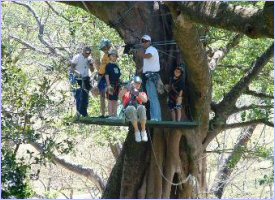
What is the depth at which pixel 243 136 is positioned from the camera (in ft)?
59.8

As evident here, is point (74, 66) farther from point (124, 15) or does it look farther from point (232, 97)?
point (232, 97)

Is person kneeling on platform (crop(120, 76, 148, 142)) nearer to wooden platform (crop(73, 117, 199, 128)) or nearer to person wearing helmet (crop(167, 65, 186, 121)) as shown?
wooden platform (crop(73, 117, 199, 128))

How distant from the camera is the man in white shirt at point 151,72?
8.68m

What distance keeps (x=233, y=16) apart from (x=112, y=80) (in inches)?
102

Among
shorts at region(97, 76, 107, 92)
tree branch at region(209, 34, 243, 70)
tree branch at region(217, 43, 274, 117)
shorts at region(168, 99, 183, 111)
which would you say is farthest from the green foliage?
tree branch at region(209, 34, 243, 70)

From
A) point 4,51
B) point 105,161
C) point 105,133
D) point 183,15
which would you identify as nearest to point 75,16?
point 105,133

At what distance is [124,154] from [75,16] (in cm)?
366

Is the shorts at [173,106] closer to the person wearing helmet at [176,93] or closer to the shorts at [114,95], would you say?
the person wearing helmet at [176,93]

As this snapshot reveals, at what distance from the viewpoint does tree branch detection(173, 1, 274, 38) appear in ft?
20.2

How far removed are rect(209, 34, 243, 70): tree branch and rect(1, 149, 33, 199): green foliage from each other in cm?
510

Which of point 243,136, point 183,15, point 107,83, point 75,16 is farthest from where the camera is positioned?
point 243,136

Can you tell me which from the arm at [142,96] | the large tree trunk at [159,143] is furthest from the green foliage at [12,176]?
the large tree trunk at [159,143]

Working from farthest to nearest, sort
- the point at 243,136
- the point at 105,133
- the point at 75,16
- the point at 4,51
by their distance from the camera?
1. the point at 243,136
2. the point at 105,133
3. the point at 75,16
4. the point at 4,51

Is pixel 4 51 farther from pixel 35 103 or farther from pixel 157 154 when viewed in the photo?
pixel 157 154
